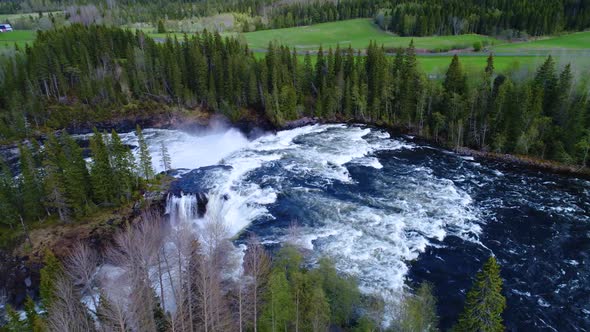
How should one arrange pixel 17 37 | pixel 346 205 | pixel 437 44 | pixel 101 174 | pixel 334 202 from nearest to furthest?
pixel 101 174 → pixel 346 205 → pixel 334 202 → pixel 437 44 → pixel 17 37

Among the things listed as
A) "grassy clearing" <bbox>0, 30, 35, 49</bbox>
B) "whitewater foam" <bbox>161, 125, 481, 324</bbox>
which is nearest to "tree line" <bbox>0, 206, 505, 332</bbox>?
"whitewater foam" <bbox>161, 125, 481, 324</bbox>

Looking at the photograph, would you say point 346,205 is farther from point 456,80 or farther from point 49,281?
point 456,80

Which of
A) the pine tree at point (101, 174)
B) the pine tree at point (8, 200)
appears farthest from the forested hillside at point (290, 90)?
the pine tree at point (8, 200)

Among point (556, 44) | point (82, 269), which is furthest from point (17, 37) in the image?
point (556, 44)

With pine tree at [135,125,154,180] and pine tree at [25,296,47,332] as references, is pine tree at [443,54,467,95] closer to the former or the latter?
pine tree at [135,125,154,180]

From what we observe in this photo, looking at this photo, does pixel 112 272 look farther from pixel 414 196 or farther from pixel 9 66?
pixel 9 66

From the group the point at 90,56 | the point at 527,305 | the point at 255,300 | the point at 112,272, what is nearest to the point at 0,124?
the point at 90,56
